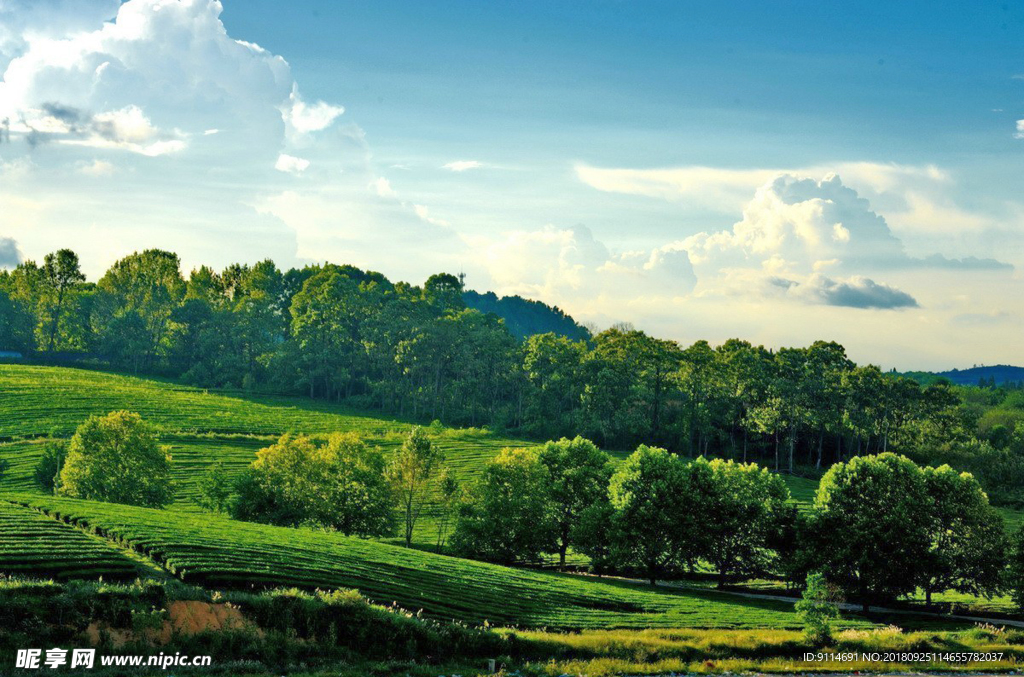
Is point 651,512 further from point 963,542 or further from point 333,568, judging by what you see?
point 333,568

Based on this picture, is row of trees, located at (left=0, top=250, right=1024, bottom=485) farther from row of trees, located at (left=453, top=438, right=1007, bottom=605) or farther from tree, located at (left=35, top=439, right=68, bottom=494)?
tree, located at (left=35, top=439, right=68, bottom=494)

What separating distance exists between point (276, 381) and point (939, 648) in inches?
5877

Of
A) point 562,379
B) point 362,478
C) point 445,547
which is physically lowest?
point 445,547

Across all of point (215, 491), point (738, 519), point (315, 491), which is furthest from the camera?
point (215, 491)

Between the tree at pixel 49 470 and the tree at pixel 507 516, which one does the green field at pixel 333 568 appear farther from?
the tree at pixel 507 516

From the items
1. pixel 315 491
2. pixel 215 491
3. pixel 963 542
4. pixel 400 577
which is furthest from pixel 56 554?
pixel 963 542

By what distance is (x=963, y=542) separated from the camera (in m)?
70.2

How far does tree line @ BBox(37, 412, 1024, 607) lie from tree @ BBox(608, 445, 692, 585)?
13cm

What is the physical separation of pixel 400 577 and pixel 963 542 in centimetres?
4812

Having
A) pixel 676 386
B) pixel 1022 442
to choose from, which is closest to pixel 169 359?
pixel 676 386

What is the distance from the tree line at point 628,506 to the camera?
70.0 metres

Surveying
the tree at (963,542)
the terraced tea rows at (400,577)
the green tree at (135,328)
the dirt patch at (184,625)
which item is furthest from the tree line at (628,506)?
the green tree at (135,328)

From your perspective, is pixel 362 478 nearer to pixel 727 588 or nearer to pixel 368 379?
pixel 727 588

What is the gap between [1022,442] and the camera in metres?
142
